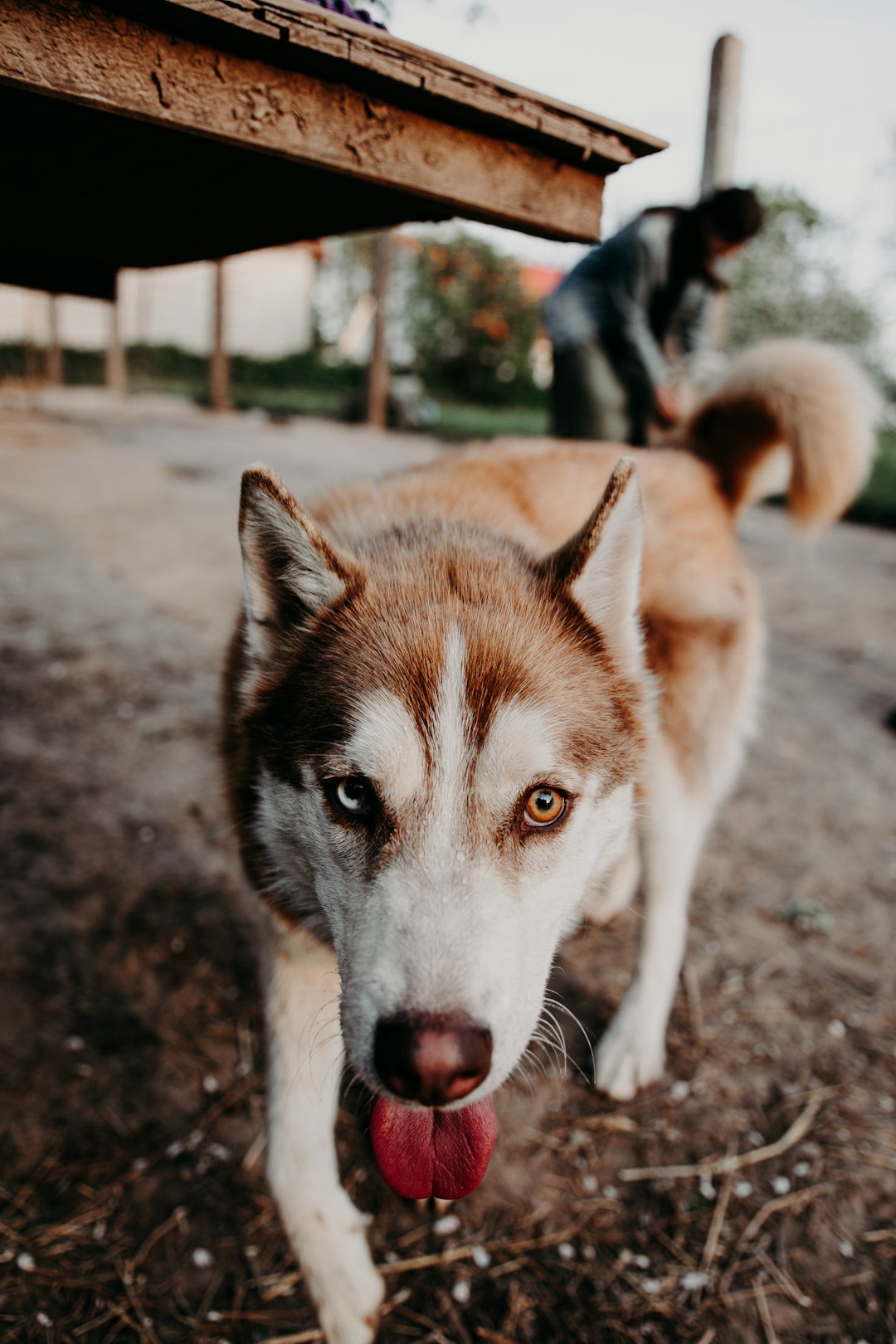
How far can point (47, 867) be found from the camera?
129 inches

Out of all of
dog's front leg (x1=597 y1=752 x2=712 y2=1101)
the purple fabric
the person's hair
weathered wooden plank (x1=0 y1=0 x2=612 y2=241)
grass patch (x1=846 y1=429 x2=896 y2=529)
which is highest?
the person's hair

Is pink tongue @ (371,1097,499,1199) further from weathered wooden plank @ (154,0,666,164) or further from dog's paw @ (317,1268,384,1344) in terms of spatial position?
weathered wooden plank @ (154,0,666,164)

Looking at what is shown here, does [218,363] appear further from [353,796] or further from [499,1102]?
[353,796]

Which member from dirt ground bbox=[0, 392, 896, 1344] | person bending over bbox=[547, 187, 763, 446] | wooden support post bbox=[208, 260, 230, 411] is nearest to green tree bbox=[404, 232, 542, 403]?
wooden support post bbox=[208, 260, 230, 411]

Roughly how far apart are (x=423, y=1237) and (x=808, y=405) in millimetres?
2912

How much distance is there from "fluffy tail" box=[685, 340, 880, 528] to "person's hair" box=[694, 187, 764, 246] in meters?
1.56

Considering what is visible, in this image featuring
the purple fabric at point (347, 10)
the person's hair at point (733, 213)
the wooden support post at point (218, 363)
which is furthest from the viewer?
the wooden support post at point (218, 363)

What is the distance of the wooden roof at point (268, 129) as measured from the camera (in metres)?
1.42

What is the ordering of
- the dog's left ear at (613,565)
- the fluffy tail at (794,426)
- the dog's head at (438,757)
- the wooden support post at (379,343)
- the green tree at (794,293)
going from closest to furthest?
the dog's head at (438,757), the dog's left ear at (613,565), the fluffy tail at (794,426), the wooden support post at (379,343), the green tree at (794,293)

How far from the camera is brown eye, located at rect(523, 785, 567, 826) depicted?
1761 millimetres

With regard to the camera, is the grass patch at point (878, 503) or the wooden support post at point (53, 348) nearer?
the grass patch at point (878, 503)

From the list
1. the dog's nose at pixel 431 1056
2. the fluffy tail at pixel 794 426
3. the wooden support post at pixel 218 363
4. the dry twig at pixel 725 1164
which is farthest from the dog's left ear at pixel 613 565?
the wooden support post at pixel 218 363

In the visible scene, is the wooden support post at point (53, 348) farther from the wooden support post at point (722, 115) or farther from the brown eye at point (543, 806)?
the brown eye at point (543, 806)

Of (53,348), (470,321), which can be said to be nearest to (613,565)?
(53,348)
